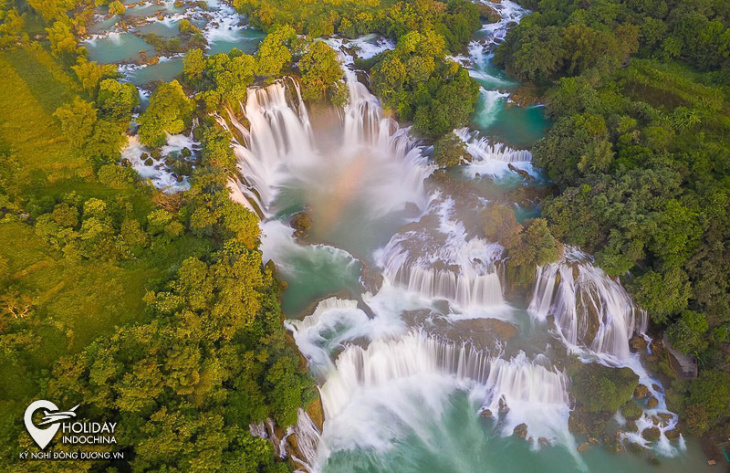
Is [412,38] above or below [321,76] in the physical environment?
above

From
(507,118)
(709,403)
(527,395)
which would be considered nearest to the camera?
(709,403)

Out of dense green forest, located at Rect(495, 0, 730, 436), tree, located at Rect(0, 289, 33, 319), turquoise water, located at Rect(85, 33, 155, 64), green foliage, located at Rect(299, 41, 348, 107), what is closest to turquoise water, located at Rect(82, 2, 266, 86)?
turquoise water, located at Rect(85, 33, 155, 64)

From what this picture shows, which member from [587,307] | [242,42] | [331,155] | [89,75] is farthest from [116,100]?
[587,307]

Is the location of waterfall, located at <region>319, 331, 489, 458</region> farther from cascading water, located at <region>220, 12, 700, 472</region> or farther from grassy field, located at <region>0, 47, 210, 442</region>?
grassy field, located at <region>0, 47, 210, 442</region>

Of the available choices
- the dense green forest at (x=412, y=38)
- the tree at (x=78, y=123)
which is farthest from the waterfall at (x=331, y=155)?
the tree at (x=78, y=123)

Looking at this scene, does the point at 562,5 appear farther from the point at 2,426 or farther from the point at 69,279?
the point at 2,426

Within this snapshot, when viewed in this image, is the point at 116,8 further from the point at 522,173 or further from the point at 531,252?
the point at 531,252

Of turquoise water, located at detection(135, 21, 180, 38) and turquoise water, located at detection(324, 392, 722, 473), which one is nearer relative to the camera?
turquoise water, located at detection(324, 392, 722, 473)
